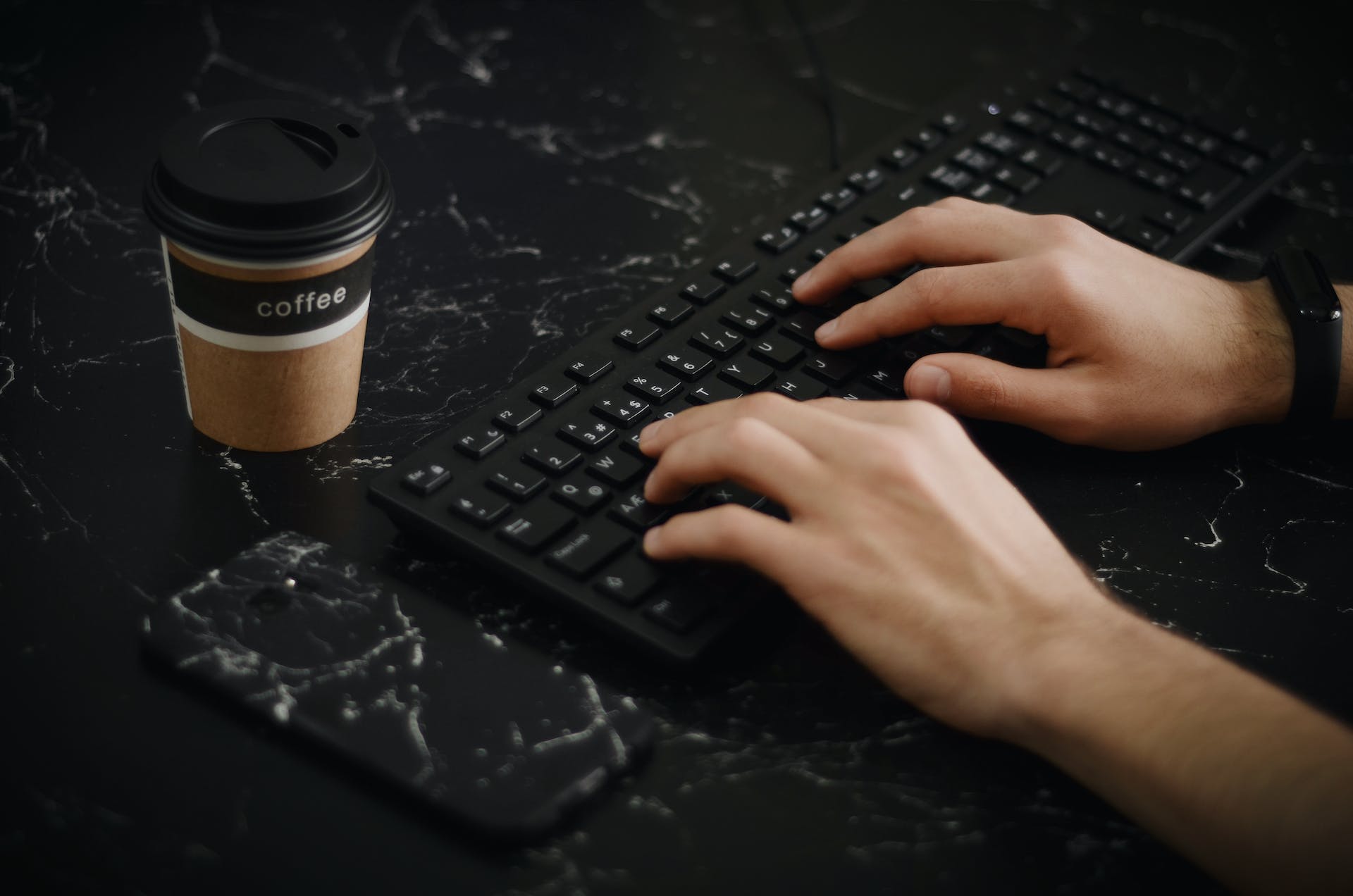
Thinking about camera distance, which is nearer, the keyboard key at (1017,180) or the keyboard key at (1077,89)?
the keyboard key at (1017,180)

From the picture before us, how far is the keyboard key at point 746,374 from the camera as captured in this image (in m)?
0.83

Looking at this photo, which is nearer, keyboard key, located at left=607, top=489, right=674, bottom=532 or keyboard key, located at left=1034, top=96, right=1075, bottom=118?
keyboard key, located at left=607, top=489, right=674, bottom=532

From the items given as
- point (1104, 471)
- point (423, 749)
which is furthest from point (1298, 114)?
point (423, 749)

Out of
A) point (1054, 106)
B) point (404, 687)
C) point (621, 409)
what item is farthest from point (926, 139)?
point (404, 687)

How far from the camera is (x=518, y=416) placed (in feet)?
2.53

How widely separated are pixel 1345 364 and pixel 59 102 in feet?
3.42

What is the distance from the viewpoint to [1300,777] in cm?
60

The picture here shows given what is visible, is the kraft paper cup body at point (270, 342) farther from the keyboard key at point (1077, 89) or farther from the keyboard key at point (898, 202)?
the keyboard key at point (1077, 89)

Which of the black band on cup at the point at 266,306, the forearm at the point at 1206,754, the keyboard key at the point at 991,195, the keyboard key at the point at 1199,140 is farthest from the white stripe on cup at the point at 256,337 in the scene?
the keyboard key at the point at 1199,140

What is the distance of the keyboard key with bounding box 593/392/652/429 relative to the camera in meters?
0.78

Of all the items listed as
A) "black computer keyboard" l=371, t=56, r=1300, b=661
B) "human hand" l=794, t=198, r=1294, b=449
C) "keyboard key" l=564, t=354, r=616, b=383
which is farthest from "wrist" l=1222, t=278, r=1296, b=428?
"keyboard key" l=564, t=354, r=616, b=383

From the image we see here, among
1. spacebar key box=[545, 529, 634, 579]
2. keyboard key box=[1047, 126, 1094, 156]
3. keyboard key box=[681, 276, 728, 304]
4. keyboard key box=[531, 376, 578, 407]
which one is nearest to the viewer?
spacebar key box=[545, 529, 634, 579]

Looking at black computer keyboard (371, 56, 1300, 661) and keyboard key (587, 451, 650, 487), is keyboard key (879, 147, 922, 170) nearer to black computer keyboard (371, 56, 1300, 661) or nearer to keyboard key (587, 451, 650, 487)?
black computer keyboard (371, 56, 1300, 661)

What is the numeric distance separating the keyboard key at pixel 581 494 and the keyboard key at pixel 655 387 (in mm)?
88
